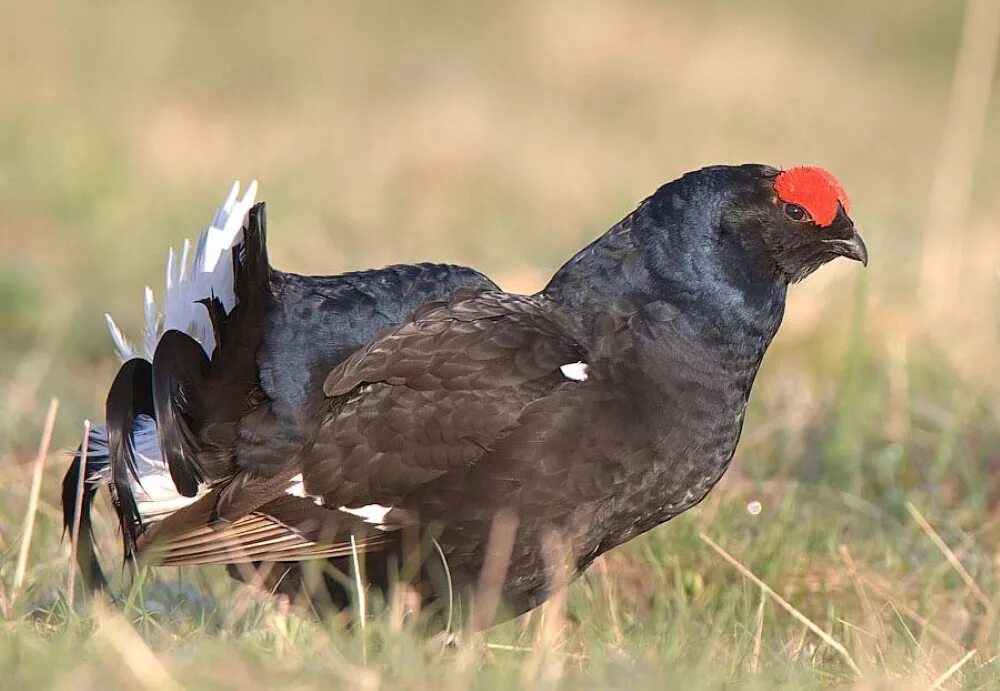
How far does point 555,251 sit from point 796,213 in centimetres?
359

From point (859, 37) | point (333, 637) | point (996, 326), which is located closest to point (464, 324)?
point (333, 637)

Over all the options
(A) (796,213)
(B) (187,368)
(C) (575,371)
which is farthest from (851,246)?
(B) (187,368)

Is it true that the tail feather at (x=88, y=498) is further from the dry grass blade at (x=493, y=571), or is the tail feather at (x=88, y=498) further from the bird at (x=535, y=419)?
the dry grass blade at (x=493, y=571)

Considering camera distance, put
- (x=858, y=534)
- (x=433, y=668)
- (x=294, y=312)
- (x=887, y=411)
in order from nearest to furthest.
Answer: (x=433, y=668) → (x=294, y=312) → (x=858, y=534) → (x=887, y=411)

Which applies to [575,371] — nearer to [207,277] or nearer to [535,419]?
[535,419]

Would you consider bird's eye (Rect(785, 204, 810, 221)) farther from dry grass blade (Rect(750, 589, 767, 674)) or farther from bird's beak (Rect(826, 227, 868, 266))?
dry grass blade (Rect(750, 589, 767, 674))

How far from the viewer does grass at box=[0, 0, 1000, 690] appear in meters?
3.10

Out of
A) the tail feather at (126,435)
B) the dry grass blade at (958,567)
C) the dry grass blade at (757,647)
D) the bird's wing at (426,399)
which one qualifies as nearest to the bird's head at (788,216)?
the bird's wing at (426,399)

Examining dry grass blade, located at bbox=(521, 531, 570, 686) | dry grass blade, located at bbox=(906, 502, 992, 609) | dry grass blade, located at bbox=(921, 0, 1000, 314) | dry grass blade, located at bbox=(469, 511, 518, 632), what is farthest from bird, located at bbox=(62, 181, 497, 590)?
dry grass blade, located at bbox=(921, 0, 1000, 314)

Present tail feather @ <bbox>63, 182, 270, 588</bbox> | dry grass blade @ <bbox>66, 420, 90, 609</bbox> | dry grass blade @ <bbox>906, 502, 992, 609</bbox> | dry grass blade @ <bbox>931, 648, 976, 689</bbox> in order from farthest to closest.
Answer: dry grass blade @ <bbox>906, 502, 992, 609</bbox>
tail feather @ <bbox>63, 182, 270, 588</bbox>
dry grass blade @ <bbox>66, 420, 90, 609</bbox>
dry grass blade @ <bbox>931, 648, 976, 689</bbox>

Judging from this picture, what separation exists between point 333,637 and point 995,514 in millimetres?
2396

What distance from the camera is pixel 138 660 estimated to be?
2428 millimetres

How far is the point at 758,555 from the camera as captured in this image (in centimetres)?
415

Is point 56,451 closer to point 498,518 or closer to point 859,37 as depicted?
point 498,518
